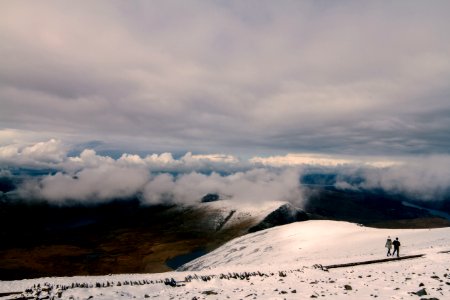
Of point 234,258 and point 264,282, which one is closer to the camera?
point 264,282

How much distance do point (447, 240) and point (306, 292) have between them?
126 ft

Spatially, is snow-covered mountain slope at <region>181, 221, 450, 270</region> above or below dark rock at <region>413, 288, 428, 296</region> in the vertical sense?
below

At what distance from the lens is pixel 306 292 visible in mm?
26234

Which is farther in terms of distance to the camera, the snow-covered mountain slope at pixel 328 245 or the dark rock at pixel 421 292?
the snow-covered mountain slope at pixel 328 245

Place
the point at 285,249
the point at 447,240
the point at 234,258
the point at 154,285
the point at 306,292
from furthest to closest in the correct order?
1. the point at 234,258
2. the point at 285,249
3. the point at 447,240
4. the point at 154,285
5. the point at 306,292

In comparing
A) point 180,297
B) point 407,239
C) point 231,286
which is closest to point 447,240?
point 407,239

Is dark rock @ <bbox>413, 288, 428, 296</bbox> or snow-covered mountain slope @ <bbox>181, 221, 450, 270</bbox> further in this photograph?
snow-covered mountain slope @ <bbox>181, 221, 450, 270</bbox>

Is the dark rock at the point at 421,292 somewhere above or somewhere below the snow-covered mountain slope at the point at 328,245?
above

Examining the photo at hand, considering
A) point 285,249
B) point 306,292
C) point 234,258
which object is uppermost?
point 306,292

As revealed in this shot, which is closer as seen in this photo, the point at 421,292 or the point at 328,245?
the point at 421,292

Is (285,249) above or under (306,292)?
under

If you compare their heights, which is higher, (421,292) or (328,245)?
(421,292)

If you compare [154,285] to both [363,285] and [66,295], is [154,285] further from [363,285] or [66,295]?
[363,285]

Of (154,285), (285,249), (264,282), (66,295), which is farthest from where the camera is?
(285,249)
